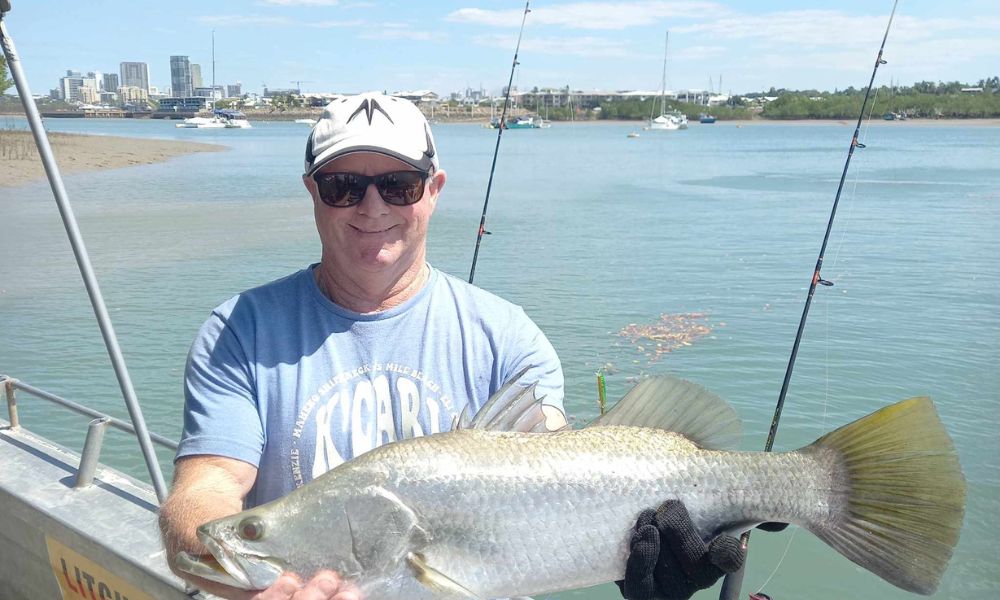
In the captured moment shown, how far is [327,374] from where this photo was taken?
2.61 m

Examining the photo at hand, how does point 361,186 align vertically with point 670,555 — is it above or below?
above

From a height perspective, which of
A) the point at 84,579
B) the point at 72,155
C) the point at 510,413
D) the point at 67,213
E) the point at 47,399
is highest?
the point at 67,213

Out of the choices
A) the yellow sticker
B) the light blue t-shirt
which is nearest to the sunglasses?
the light blue t-shirt

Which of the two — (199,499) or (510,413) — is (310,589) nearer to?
(199,499)

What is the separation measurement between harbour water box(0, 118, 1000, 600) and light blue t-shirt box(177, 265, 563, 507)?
4399mm

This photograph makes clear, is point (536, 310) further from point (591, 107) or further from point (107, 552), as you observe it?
point (591, 107)

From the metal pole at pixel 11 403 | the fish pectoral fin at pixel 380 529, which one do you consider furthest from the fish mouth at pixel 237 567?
the metal pole at pixel 11 403

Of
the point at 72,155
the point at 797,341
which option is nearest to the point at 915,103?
the point at 72,155

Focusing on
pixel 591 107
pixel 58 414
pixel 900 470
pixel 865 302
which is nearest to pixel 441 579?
pixel 900 470

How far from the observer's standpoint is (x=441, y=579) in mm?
2135

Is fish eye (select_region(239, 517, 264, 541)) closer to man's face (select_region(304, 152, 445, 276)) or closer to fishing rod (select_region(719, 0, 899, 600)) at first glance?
man's face (select_region(304, 152, 445, 276))

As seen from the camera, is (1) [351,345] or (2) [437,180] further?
(2) [437,180]

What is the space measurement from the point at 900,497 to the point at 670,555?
23.3 inches

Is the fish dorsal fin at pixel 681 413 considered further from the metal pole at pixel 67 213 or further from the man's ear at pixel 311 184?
the metal pole at pixel 67 213
